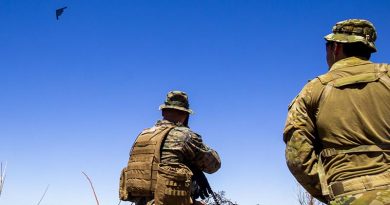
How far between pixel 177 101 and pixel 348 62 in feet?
9.60

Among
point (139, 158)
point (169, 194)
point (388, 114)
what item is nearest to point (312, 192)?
point (388, 114)

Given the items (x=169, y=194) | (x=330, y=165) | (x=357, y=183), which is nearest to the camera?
(x=357, y=183)

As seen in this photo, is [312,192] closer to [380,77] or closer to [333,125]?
[333,125]

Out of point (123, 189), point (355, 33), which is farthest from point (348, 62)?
point (123, 189)

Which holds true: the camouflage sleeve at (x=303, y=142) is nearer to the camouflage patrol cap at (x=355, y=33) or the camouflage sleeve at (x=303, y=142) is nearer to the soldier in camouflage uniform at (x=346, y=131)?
the soldier in camouflage uniform at (x=346, y=131)

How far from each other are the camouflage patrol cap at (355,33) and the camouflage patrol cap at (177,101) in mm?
2767

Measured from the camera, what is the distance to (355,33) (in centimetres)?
336

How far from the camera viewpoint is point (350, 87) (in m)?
3.09

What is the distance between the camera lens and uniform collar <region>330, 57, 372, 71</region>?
128 inches

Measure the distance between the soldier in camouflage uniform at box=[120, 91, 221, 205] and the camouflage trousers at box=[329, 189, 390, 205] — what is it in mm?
2593

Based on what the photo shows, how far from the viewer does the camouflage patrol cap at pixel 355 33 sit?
3330 millimetres

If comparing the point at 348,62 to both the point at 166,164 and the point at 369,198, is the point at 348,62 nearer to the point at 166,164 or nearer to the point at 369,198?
the point at 369,198

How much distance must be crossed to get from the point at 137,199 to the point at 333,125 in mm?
3122

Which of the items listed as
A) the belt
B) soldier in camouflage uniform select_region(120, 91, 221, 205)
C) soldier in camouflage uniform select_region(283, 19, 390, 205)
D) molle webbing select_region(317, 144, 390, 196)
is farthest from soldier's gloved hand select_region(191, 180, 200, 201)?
the belt
